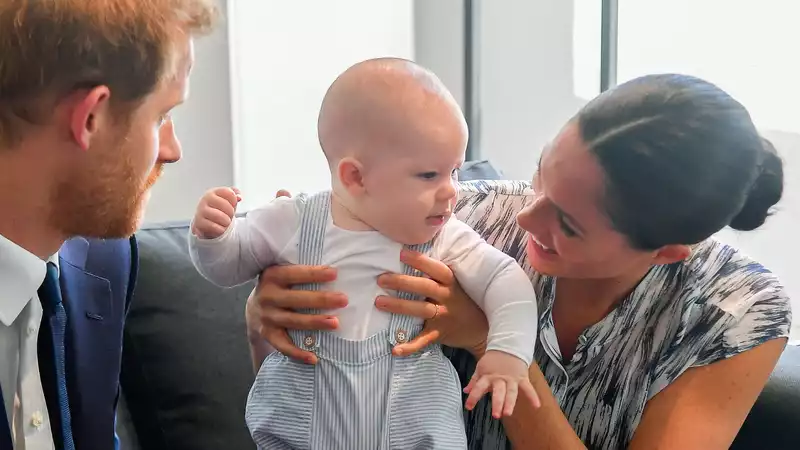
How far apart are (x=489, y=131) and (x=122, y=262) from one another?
1.91 meters

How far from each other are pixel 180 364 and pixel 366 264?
60 cm

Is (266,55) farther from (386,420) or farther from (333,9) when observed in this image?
(386,420)

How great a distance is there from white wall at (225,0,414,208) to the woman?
1.19m

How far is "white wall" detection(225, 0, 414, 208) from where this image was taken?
2.38 metres

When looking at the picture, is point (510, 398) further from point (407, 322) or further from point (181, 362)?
point (181, 362)

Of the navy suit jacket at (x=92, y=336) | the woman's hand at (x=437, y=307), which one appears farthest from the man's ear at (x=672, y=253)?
the navy suit jacket at (x=92, y=336)

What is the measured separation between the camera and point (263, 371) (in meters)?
1.21

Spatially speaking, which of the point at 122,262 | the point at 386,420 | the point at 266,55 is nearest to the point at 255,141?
the point at 266,55

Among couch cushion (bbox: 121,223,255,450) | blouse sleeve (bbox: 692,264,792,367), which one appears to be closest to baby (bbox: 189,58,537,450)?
blouse sleeve (bbox: 692,264,792,367)

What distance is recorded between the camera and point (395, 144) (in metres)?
1.11

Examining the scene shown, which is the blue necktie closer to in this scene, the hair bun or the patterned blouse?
the patterned blouse

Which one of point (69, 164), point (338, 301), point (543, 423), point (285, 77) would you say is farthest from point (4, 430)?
point (285, 77)

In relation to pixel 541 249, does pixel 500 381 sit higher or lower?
lower

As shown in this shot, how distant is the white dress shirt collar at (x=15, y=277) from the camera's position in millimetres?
1092
